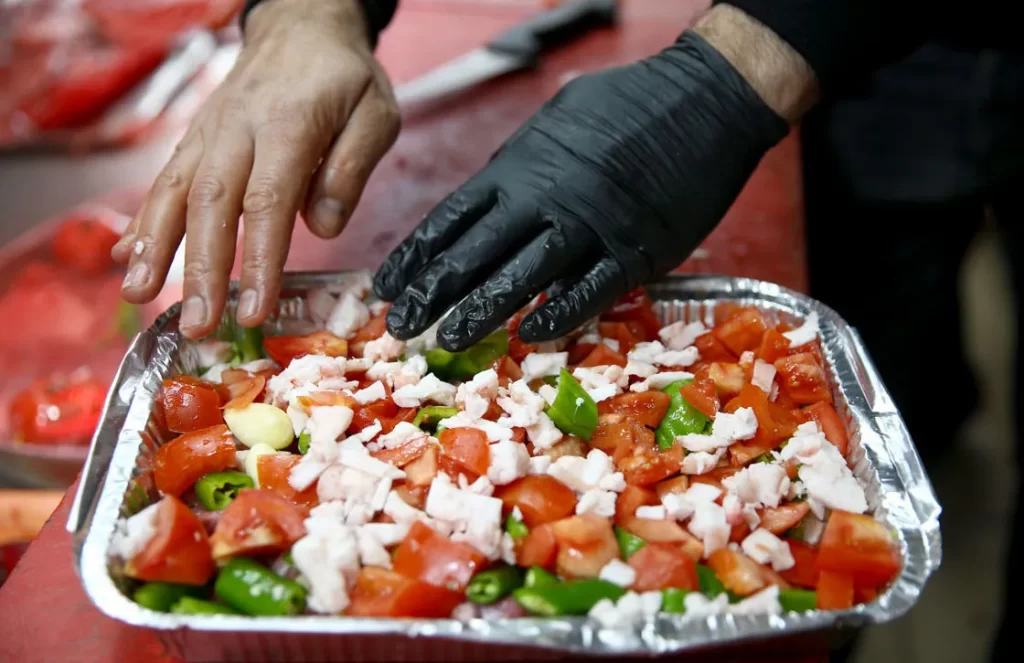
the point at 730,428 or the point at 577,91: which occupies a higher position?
the point at 577,91

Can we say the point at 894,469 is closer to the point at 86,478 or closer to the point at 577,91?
the point at 577,91

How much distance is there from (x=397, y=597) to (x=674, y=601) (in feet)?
1.27

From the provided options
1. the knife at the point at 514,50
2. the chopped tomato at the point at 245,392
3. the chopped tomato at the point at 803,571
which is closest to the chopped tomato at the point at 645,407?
the chopped tomato at the point at 803,571

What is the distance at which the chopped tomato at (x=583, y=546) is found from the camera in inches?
50.3

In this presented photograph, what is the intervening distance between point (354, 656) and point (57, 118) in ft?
8.15

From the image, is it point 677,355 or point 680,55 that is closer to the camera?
point 677,355

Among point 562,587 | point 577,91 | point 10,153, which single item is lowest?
point 10,153

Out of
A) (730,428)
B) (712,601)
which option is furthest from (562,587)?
(730,428)

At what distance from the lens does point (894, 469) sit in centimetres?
144

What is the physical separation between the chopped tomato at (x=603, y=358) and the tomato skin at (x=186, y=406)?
0.70 metres

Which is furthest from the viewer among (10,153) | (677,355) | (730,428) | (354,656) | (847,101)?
(847,101)

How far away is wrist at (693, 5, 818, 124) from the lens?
1.83m

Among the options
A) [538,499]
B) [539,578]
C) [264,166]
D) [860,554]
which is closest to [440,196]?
[264,166]

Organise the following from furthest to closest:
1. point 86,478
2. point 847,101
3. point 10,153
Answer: point 847,101
point 10,153
point 86,478
